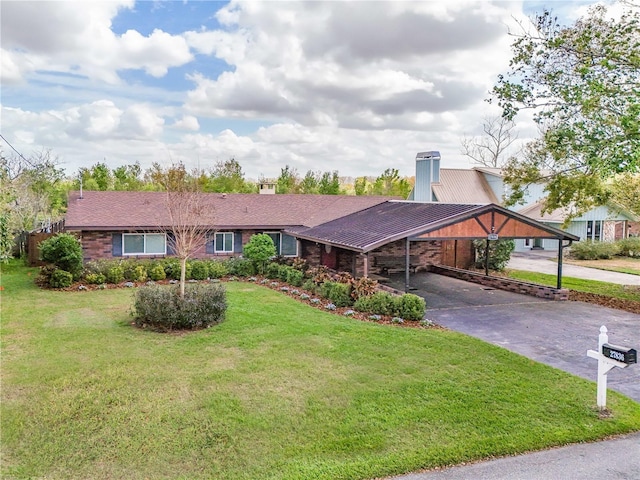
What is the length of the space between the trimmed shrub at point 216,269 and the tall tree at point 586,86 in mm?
11760

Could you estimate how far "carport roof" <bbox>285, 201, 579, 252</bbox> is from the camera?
1395 centimetres

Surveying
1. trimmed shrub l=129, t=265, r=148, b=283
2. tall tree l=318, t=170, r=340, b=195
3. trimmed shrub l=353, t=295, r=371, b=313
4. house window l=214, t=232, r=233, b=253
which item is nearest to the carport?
trimmed shrub l=353, t=295, r=371, b=313

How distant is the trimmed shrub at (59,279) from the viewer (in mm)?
15875

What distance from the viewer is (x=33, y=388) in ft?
23.6

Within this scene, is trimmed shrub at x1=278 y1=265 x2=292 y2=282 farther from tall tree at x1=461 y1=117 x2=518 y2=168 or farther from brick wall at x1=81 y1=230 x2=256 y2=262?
tall tree at x1=461 y1=117 x2=518 y2=168

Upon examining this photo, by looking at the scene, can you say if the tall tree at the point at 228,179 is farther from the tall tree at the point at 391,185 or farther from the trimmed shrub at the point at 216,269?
the trimmed shrub at the point at 216,269

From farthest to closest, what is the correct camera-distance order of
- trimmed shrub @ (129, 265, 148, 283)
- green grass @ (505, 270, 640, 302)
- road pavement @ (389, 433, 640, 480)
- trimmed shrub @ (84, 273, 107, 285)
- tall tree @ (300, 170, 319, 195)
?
tall tree @ (300, 170, 319, 195) → trimmed shrub @ (129, 265, 148, 283) → trimmed shrub @ (84, 273, 107, 285) → green grass @ (505, 270, 640, 302) → road pavement @ (389, 433, 640, 480)

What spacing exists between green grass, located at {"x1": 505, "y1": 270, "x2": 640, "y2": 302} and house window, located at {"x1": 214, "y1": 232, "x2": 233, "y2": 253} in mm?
12421

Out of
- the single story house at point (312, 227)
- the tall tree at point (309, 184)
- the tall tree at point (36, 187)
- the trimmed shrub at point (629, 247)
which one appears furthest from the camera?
the tall tree at point (309, 184)

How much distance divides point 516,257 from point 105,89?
2405cm

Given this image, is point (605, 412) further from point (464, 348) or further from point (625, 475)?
point (464, 348)

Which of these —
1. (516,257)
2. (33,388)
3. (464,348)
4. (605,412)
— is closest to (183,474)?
(33,388)

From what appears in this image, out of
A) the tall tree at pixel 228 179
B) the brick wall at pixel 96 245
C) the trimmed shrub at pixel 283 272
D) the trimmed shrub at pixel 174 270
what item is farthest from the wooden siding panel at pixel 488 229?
the tall tree at pixel 228 179

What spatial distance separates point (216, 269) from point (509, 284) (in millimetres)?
11178
